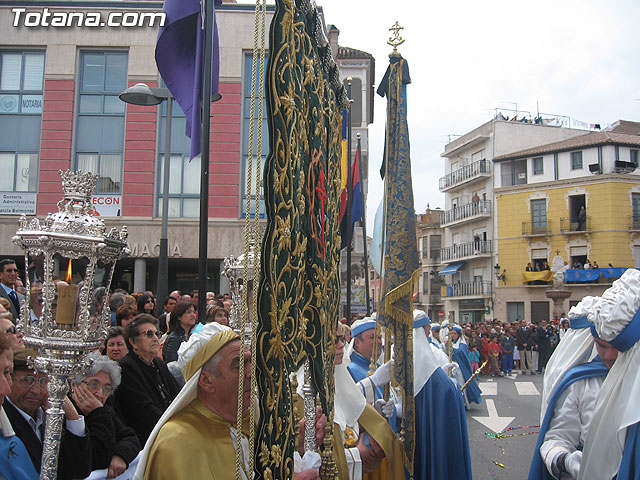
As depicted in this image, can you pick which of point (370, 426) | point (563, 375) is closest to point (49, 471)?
point (370, 426)

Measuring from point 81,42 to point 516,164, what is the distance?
33.3m

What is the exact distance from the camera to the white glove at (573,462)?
3869 millimetres

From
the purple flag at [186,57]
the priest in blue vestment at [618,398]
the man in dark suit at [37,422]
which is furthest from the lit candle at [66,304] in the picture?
the purple flag at [186,57]

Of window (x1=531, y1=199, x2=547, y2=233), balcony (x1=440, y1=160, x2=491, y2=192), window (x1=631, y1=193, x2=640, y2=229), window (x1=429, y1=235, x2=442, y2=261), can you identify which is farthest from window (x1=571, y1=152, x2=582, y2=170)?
window (x1=429, y1=235, x2=442, y2=261)

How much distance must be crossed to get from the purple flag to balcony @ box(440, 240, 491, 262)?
4104 cm

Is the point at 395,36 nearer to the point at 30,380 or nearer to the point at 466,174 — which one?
the point at 30,380

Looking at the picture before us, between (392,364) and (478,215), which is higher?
(478,215)

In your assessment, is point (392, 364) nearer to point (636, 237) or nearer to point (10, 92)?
point (10, 92)

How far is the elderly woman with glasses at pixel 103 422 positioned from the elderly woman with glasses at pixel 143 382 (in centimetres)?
46

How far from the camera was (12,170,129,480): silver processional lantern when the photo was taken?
7.82 ft

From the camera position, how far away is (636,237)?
131 feet

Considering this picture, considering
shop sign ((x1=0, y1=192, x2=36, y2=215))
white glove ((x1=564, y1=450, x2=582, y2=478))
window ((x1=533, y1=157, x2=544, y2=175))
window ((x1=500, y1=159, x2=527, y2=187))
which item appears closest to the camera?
white glove ((x1=564, y1=450, x2=582, y2=478))

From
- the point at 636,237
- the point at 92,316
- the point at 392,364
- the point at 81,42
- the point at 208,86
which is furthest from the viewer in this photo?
the point at 636,237
